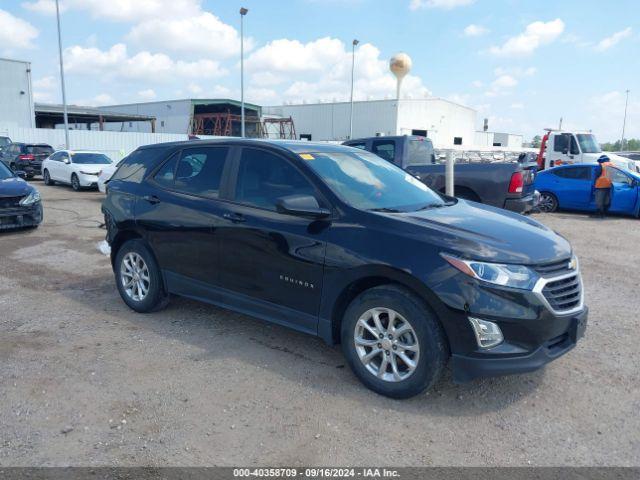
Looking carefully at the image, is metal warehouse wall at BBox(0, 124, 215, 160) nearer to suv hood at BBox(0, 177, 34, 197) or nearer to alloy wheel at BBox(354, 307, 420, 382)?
suv hood at BBox(0, 177, 34, 197)

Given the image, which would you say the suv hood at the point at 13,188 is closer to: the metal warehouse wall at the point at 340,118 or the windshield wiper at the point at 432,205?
the windshield wiper at the point at 432,205

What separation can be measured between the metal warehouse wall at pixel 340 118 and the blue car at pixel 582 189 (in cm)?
3403

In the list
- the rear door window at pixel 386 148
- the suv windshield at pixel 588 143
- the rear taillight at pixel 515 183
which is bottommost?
the rear taillight at pixel 515 183

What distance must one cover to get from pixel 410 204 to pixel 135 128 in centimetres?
6222

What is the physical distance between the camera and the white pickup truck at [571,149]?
18.8 meters

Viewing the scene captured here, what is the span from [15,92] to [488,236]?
42360 mm

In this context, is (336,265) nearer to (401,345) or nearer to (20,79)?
(401,345)

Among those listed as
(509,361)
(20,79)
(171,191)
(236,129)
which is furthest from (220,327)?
(236,129)

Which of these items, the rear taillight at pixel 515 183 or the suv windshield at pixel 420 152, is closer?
the rear taillight at pixel 515 183

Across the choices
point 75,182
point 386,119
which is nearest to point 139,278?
point 75,182

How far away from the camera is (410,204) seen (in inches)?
175

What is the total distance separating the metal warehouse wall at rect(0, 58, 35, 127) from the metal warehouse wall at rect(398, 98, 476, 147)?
30.4m

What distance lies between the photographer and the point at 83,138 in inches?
1355

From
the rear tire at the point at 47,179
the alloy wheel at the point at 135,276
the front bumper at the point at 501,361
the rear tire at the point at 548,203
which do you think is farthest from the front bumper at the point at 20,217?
the rear tire at the point at 548,203
